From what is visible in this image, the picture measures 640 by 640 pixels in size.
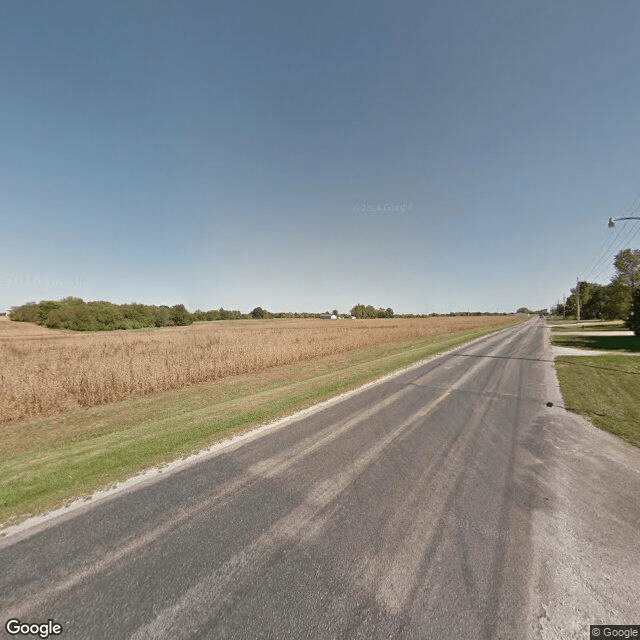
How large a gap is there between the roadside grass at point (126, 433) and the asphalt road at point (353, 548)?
927 millimetres

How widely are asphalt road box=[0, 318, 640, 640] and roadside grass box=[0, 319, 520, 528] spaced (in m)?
0.93

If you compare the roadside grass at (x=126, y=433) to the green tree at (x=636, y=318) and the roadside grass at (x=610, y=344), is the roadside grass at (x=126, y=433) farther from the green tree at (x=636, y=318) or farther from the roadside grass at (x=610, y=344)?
the green tree at (x=636, y=318)

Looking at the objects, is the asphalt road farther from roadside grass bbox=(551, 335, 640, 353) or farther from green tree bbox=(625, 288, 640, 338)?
green tree bbox=(625, 288, 640, 338)

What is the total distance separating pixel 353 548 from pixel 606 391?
11.0 metres

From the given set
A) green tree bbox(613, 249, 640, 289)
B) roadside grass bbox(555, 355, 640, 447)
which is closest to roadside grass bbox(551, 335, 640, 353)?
roadside grass bbox(555, 355, 640, 447)

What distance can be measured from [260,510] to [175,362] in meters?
11.4

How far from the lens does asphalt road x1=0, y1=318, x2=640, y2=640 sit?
93.3 inches

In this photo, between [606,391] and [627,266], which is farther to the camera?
[627,266]

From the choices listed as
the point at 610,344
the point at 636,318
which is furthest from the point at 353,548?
the point at 636,318

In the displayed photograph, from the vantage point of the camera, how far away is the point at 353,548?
314cm

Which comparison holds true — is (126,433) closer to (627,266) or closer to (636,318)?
(636,318)

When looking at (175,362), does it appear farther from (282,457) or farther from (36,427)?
(282,457)

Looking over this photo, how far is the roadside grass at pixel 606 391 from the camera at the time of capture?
265 inches

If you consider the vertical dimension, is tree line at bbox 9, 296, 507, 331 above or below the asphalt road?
above
